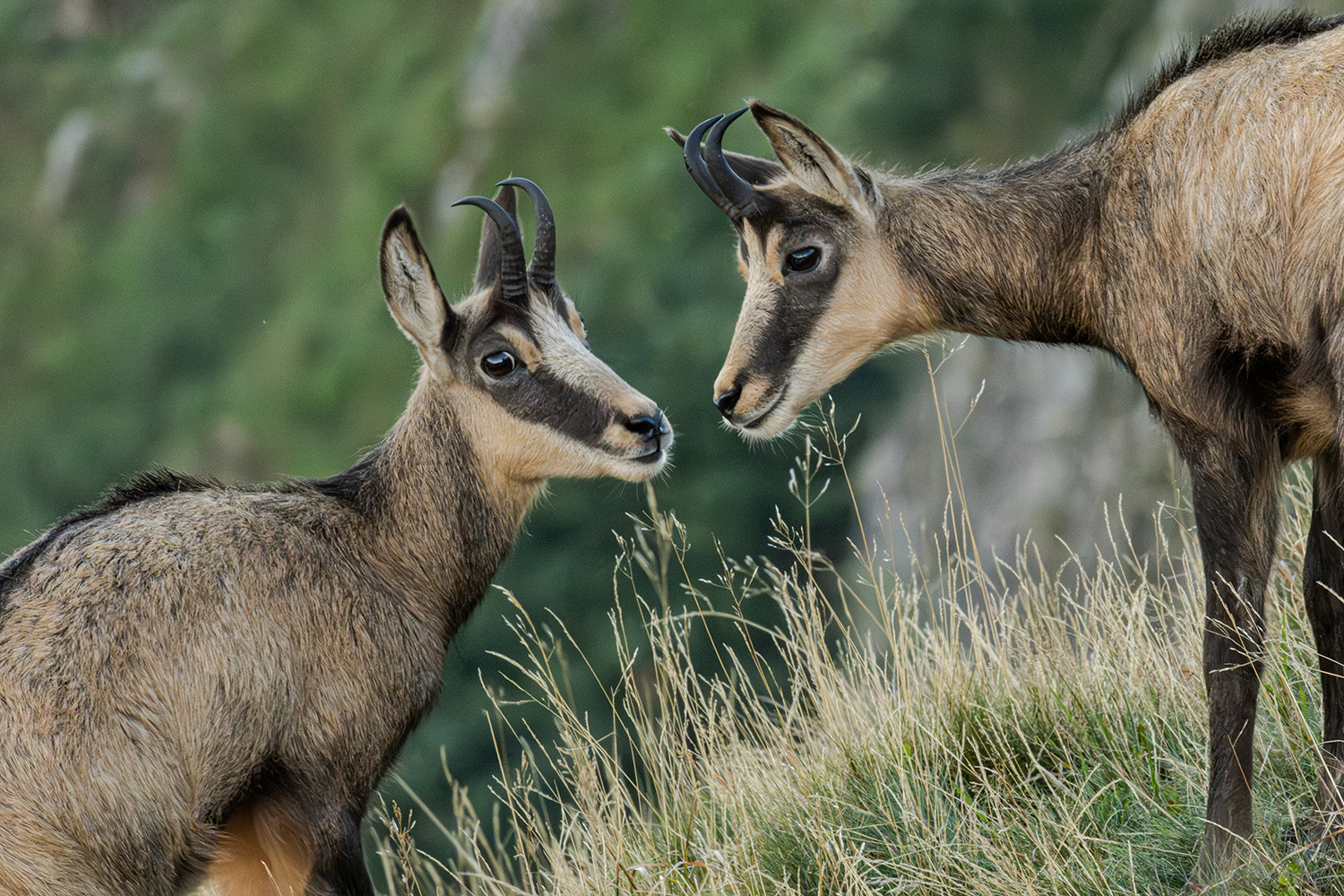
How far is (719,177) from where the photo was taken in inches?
243

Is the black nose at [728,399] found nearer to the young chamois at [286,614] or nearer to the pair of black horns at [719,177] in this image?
the young chamois at [286,614]

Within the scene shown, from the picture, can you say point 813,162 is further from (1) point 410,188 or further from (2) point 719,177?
(1) point 410,188

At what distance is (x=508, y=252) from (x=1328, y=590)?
370 cm

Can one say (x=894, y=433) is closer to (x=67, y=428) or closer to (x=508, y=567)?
(x=508, y=567)

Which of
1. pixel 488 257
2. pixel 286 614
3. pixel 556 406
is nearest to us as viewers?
pixel 286 614

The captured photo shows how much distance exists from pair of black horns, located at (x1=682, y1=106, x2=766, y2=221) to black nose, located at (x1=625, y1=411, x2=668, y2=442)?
3.22ft

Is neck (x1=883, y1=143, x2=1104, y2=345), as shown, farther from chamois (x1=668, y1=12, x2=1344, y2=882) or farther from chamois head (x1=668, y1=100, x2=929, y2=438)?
chamois head (x1=668, y1=100, x2=929, y2=438)

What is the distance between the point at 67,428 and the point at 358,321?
11479 millimetres

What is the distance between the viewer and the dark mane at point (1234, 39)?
5.07 m

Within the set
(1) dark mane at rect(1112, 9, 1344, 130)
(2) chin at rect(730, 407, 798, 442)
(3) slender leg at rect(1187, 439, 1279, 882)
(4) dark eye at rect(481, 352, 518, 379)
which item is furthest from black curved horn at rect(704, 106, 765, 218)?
(3) slender leg at rect(1187, 439, 1279, 882)

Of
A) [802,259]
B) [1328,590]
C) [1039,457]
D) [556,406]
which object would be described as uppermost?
[802,259]

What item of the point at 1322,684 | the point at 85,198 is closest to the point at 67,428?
the point at 85,198

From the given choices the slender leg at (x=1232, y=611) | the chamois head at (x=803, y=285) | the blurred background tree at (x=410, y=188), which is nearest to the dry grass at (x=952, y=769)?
the slender leg at (x=1232, y=611)

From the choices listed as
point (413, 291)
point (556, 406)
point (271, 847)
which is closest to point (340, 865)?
point (271, 847)
